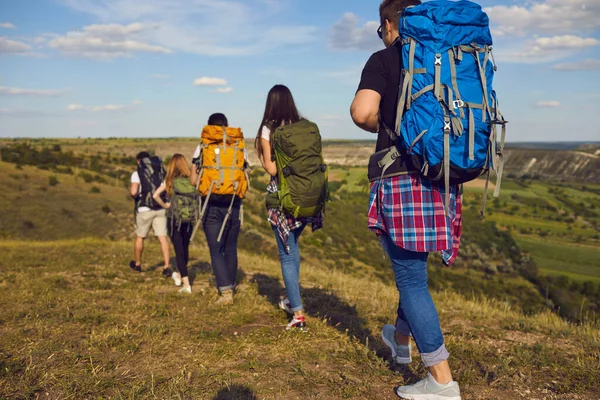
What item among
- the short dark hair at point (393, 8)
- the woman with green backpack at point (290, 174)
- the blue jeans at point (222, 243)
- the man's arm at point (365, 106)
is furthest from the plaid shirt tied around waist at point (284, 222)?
the short dark hair at point (393, 8)

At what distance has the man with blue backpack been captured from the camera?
8.49 feet

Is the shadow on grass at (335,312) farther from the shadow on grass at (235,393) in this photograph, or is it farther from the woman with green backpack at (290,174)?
the shadow on grass at (235,393)

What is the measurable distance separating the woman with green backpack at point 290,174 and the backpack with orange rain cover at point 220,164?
3.29ft

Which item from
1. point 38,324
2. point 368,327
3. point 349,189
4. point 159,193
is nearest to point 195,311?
point 38,324

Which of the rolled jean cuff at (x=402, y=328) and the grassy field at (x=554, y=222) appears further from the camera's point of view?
the grassy field at (x=554, y=222)

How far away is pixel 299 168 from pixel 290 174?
0.10 meters

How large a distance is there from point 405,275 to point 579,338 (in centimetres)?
292

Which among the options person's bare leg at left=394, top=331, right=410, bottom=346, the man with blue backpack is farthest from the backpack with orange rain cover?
the man with blue backpack

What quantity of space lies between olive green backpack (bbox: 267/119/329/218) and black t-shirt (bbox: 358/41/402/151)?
1.44m

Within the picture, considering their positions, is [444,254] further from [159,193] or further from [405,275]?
[159,193]

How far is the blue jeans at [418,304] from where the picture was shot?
2863 mm

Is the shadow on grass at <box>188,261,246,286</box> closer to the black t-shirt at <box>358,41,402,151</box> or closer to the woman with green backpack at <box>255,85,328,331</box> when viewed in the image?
the woman with green backpack at <box>255,85,328,331</box>

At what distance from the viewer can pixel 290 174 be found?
14.1 ft

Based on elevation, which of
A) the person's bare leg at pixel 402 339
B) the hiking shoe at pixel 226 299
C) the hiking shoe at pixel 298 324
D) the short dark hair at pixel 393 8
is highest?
the short dark hair at pixel 393 8
